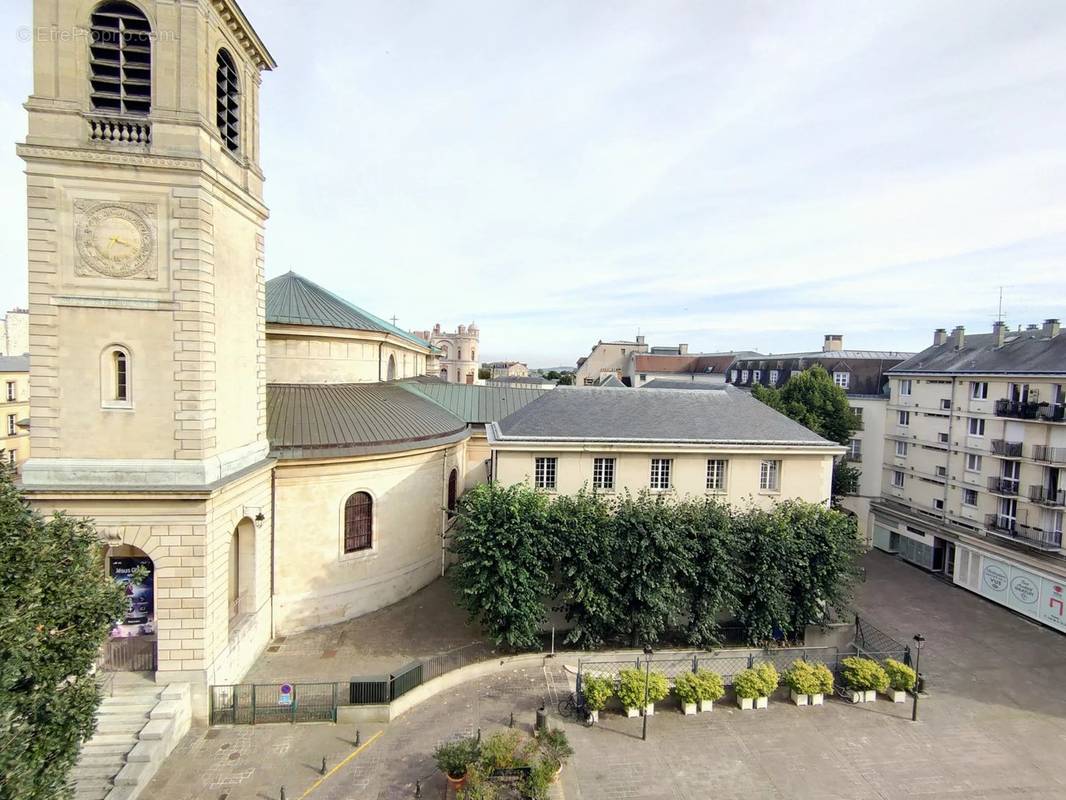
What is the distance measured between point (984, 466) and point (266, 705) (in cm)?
3795

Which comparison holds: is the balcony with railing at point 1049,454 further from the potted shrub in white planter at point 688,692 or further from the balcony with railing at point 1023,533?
the potted shrub in white planter at point 688,692

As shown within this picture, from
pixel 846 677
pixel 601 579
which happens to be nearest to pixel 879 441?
pixel 846 677

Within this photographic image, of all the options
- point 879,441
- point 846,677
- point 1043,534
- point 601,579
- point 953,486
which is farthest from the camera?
point 879,441

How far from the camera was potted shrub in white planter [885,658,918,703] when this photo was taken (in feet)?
64.1

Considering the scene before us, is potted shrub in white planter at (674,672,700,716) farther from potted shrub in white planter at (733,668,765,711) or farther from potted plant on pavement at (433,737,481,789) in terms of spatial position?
potted plant on pavement at (433,737,481,789)

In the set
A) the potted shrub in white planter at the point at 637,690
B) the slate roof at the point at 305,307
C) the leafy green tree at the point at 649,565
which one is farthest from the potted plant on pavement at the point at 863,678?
the slate roof at the point at 305,307

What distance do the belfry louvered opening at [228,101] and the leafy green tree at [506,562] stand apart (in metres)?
15.3

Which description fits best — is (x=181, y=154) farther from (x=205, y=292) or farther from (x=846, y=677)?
(x=846, y=677)

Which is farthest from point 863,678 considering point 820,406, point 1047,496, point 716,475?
point 820,406

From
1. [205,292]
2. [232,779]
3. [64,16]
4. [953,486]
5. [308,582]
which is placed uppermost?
[64,16]

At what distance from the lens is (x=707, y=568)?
70.5ft

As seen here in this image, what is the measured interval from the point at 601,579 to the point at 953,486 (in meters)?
27.0

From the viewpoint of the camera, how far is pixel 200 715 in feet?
55.6

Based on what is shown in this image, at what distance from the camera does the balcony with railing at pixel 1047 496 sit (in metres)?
27.7
